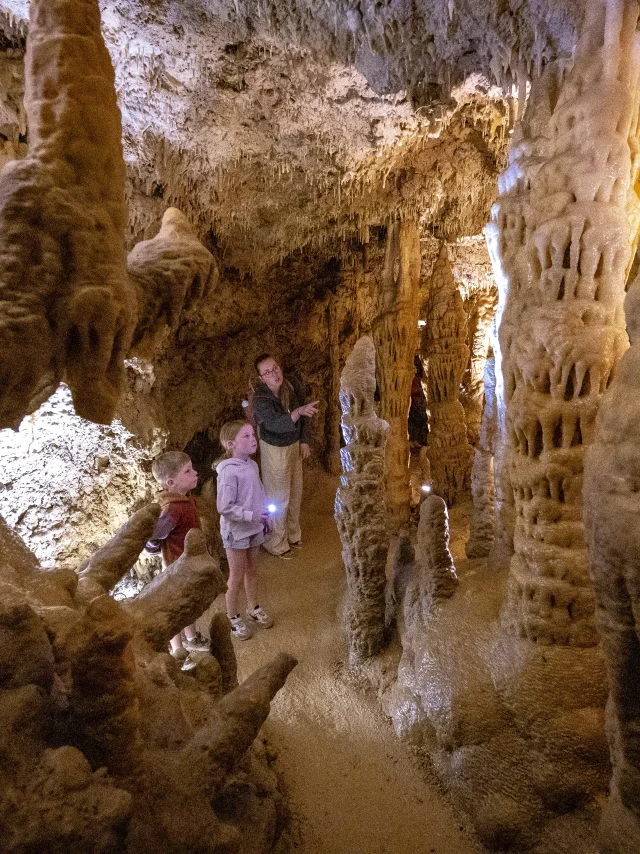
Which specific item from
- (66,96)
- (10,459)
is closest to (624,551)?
(66,96)

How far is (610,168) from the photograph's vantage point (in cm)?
232

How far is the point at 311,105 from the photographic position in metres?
4.09

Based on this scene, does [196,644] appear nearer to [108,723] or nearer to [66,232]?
[108,723]

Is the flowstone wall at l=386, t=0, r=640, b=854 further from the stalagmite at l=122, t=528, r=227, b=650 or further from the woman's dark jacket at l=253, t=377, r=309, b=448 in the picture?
the woman's dark jacket at l=253, t=377, r=309, b=448

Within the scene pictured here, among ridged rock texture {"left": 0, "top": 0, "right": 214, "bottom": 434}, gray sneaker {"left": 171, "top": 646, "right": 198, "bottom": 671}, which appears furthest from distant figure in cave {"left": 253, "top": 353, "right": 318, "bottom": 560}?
ridged rock texture {"left": 0, "top": 0, "right": 214, "bottom": 434}

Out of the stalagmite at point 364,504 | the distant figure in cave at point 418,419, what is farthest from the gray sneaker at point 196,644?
the distant figure in cave at point 418,419

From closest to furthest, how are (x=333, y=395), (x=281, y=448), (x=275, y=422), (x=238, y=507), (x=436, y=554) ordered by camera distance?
(x=436, y=554) < (x=238, y=507) < (x=275, y=422) < (x=281, y=448) < (x=333, y=395)

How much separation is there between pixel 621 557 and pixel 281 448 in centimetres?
443

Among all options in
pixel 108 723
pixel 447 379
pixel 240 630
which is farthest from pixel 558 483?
pixel 447 379

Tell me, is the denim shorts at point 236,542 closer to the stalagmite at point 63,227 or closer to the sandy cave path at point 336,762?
the sandy cave path at point 336,762

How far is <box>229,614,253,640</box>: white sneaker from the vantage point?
3.94m

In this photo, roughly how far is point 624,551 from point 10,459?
13.7 ft

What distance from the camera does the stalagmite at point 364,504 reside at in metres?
3.38

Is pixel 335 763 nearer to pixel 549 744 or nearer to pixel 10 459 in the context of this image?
pixel 549 744
